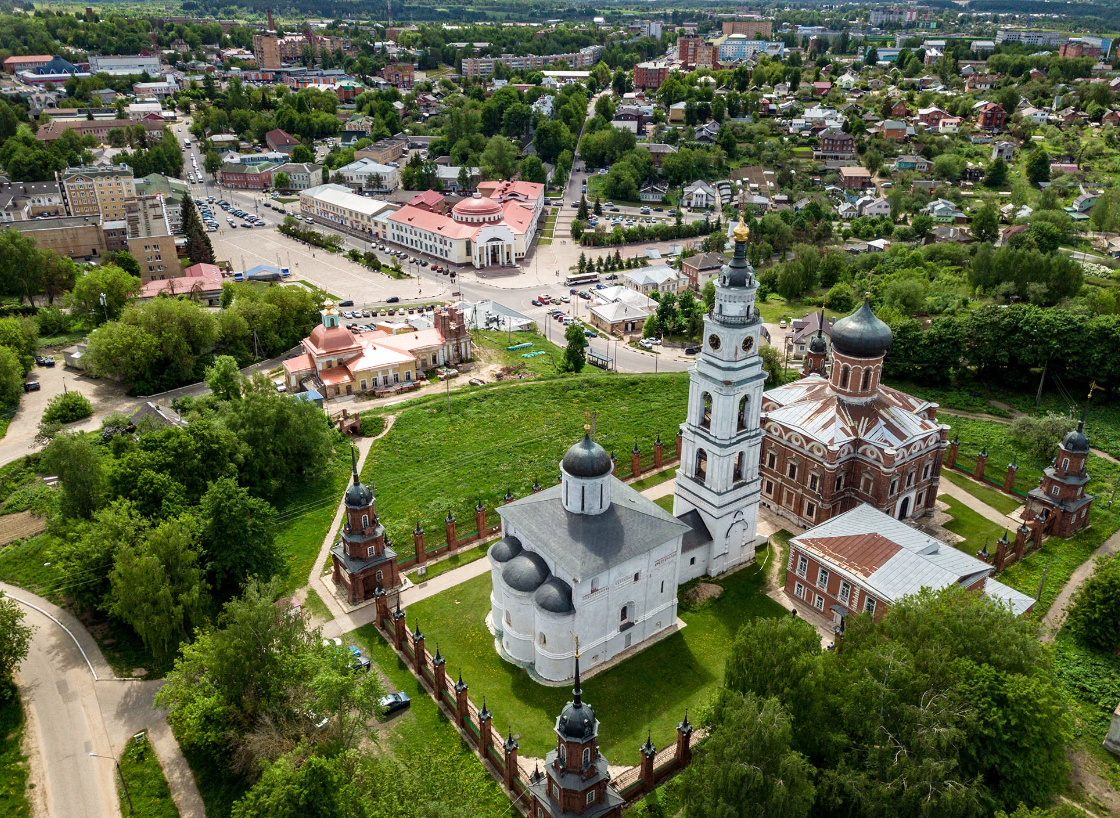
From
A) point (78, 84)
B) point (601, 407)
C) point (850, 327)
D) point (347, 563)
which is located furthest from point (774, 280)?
point (78, 84)

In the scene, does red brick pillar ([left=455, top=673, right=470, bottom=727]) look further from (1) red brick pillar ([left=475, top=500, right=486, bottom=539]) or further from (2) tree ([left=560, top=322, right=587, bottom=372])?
(2) tree ([left=560, top=322, right=587, bottom=372])

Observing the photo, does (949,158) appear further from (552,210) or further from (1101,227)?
(552,210)

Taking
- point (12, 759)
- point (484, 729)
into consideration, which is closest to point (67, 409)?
point (12, 759)

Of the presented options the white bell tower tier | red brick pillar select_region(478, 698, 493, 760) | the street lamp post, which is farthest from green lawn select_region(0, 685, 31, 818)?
the white bell tower tier

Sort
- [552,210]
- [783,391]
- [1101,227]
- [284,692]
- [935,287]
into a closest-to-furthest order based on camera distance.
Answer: [284,692] < [783,391] < [935,287] < [1101,227] < [552,210]

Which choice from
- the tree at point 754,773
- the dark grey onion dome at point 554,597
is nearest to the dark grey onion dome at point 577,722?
the tree at point 754,773

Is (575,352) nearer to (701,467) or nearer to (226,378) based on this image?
(226,378)
